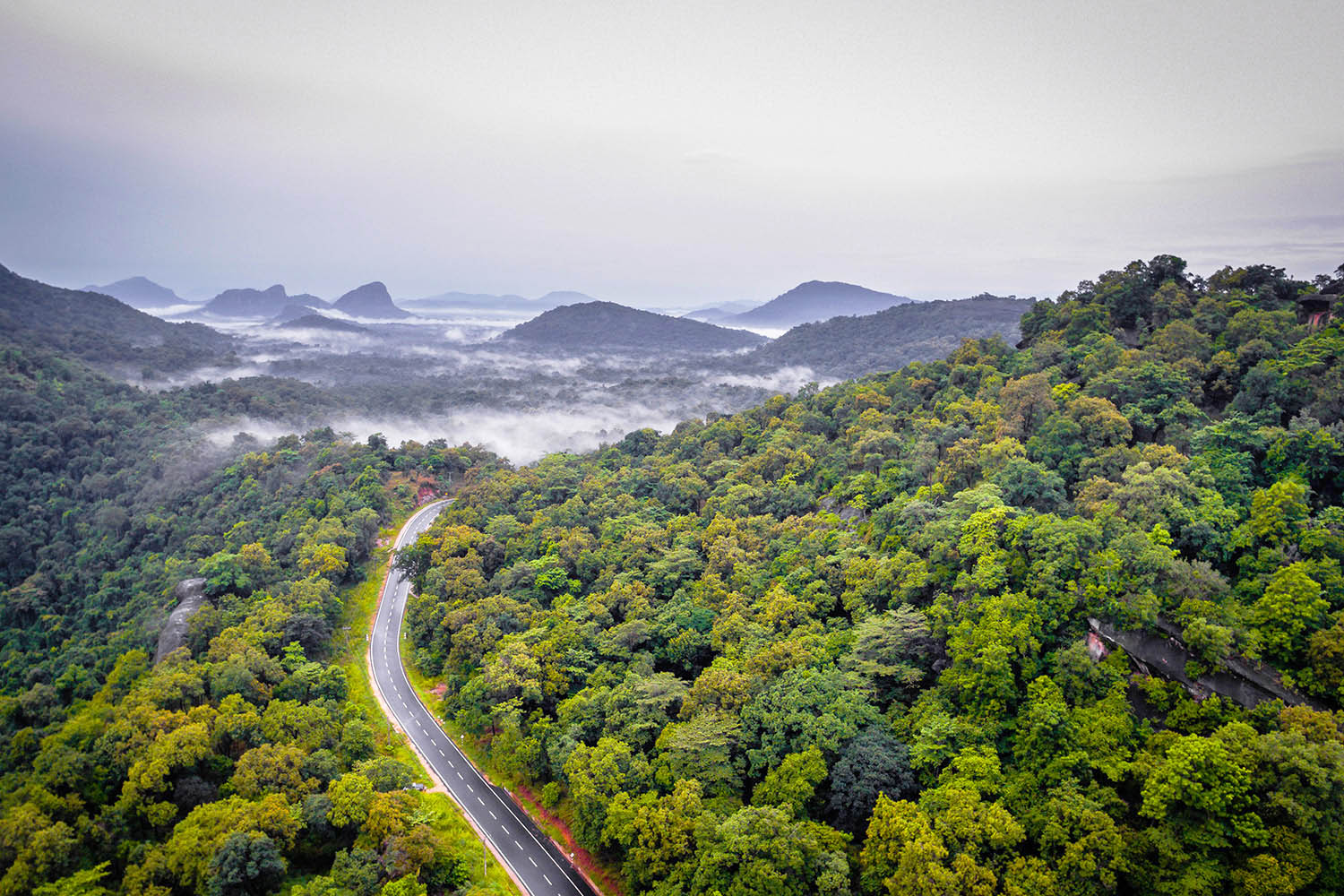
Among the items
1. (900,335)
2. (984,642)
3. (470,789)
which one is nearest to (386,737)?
(470,789)

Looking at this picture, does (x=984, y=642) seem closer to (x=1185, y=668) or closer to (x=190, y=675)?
(x=1185, y=668)

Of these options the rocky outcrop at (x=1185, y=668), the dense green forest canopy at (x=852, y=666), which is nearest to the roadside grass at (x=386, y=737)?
the dense green forest canopy at (x=852, y=666)

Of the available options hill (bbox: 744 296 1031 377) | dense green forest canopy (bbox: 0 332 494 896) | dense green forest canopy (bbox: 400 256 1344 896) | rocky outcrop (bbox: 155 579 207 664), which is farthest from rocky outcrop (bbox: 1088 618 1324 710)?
hill (bbox: 744 296 1031 377)

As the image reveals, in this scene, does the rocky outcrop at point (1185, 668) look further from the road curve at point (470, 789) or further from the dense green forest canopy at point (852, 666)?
the road curve at point (470, 789)

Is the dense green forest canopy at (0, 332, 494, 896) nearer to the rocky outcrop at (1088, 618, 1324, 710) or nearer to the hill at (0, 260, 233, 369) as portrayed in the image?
the rocky outcrop at (1088, 618, 1324, 710)

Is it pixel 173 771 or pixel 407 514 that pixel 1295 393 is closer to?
pixel 173 771

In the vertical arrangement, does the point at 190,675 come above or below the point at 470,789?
above

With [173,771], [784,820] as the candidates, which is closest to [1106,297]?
[784,820]
